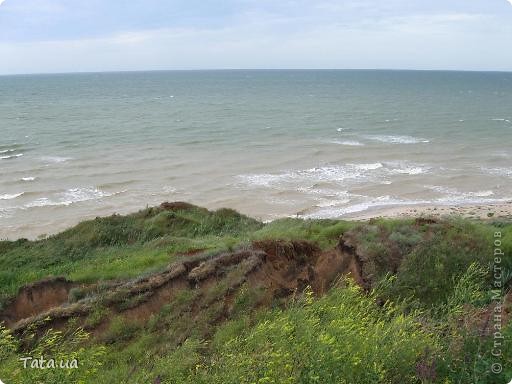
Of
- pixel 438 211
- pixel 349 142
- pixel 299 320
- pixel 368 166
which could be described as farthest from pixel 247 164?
pixel 299 320

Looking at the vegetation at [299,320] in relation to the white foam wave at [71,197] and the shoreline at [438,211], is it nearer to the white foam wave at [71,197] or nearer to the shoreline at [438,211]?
the shoreline at [438,211]

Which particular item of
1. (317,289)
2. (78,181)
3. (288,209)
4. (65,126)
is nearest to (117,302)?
(317,289)

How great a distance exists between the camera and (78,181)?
34.1 m

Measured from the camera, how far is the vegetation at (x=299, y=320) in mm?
5777

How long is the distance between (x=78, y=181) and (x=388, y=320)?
3000 cm

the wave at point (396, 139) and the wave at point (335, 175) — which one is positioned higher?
the wave at point (396, 139)

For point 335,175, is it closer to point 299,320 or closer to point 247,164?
point 247,164

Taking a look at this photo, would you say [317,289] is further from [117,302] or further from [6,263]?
[6,263]

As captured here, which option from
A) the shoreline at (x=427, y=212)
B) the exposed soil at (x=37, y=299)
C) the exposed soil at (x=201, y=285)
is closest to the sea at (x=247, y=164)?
the shoreline at (x=427, y=212)

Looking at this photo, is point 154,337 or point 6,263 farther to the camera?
point 6,263

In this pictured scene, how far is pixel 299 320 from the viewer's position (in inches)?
256

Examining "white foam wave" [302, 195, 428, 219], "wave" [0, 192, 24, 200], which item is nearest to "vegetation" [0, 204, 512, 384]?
"white foam wave" [302, 195, 428, 219]

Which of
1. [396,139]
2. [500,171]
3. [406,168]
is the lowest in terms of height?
[500,171]

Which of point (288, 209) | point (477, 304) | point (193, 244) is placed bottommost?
point (288, 209)
